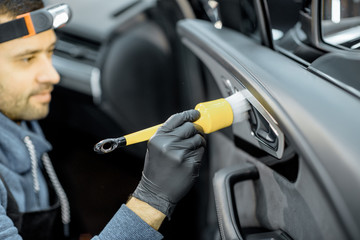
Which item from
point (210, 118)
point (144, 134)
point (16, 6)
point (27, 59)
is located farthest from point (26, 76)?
point (210, 118)

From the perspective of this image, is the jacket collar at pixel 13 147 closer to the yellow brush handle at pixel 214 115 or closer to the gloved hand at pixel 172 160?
the gloved hand at pixel 172 160

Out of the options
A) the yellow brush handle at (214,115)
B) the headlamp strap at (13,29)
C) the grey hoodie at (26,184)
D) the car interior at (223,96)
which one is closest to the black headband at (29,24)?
the headlamp strap at (13,29)

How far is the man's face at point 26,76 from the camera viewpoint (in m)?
1.08

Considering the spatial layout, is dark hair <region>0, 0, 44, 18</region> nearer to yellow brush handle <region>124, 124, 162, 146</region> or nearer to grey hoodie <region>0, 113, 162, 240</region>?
grey hoodie <region>0, 113, 162, 240</region>

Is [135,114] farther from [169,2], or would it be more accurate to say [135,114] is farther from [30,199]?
[30,199]

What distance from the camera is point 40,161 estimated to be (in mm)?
1312

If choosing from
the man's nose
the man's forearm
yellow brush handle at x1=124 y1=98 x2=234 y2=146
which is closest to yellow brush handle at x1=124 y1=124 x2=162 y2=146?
yellow brush handle at x1=124 y1=98 x2=234 y2=146

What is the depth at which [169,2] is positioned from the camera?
1645 millimetres

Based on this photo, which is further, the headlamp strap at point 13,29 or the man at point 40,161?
the headlamp strap at point 13,29

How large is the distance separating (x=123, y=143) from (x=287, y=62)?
370 mm

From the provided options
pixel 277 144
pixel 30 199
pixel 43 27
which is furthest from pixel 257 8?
pixel 30 199

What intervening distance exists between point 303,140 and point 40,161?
88 cm

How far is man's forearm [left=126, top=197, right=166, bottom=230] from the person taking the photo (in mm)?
895

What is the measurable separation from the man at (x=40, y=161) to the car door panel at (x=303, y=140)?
163mm
